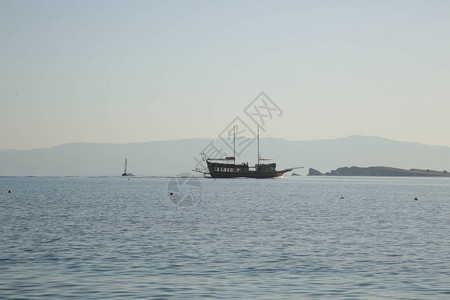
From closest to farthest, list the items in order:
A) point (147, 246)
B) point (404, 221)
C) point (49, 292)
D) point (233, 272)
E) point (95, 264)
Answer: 1. point (49, 292)
2. point (233, 272)
3. point (95, 264)
4. point (147, 246)
5. point (404, 221)

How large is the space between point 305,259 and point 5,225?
27.8m

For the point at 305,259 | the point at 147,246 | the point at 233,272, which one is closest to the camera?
the point at 233,272

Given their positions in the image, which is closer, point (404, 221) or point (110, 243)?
point (110, 243)

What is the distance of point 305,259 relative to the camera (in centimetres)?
2867

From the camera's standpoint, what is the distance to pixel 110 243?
34.7m

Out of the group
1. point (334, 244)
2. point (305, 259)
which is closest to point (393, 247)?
point (334, 244)

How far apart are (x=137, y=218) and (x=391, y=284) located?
3602 cm

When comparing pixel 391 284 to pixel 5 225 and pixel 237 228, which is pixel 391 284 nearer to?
pixel 237 228

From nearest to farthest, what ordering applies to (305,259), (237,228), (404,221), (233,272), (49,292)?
(49,292) < (233,272) < (305,259) < (237,228) < (404,221)

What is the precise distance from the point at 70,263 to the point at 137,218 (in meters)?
28.3

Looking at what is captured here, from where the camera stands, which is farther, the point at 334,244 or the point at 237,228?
the point at 237,228

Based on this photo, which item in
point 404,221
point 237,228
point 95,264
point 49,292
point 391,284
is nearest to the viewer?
point 49,292

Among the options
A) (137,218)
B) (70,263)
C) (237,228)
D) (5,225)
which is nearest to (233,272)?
(70,263)

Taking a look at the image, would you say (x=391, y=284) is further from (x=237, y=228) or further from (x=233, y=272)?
(x=237, y=228)
